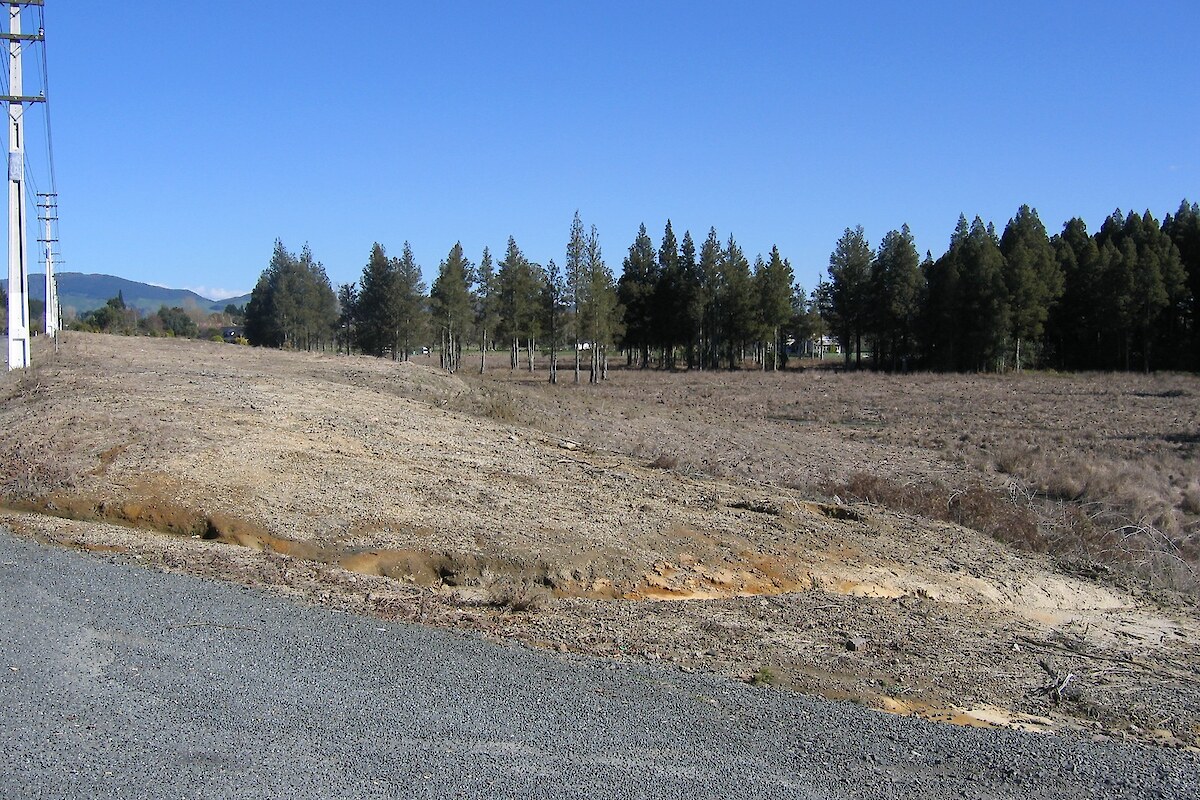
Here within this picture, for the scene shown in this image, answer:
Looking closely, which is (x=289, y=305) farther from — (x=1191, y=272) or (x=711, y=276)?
(x=1191, y=272)

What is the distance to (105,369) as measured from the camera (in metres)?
20.8

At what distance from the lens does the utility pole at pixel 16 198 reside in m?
22.1

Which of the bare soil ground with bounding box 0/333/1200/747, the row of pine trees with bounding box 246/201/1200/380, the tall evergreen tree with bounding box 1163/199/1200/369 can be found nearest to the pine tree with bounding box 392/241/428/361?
the row of pine trees with bounding box 246/201/1200/380

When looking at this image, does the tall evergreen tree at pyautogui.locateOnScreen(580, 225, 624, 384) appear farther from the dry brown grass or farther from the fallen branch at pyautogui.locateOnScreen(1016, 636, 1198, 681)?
the fallen branch at pyautogui.locateOnScreen(1016, 636, 1198, 681)

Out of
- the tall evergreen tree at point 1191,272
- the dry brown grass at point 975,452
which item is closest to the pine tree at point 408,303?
the dry brown grass at point 975,452

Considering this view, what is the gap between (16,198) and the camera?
74.1 ft

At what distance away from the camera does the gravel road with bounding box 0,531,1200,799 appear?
4848 millimetres

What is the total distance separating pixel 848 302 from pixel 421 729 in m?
82.6

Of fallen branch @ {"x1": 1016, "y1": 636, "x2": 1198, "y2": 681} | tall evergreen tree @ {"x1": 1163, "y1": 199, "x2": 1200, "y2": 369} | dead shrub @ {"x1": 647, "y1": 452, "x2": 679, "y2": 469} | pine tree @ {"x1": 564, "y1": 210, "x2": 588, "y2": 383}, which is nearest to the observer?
fallen branch @ {"x1": 1016, "y1": 636, "x2": 1198, "y2": 681}

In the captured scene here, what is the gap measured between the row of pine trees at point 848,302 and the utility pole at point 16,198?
131 feet

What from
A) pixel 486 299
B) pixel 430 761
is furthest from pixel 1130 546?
pixel 486 299

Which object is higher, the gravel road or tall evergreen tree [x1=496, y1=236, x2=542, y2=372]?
tall evergreen tree [x1=496, y1=236, x2=542, y2=372]

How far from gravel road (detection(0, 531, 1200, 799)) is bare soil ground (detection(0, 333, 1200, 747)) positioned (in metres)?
0.87

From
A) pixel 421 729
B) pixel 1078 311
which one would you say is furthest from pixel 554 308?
pixel 421 729
